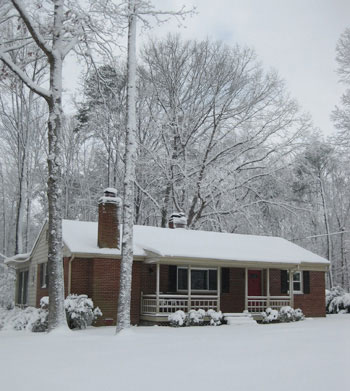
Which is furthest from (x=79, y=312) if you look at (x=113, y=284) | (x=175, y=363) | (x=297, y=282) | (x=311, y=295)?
(x=311, y=295)

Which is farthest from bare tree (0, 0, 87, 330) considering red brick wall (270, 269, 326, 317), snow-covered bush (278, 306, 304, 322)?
A: red brick wall (270, 269, 326, 317)

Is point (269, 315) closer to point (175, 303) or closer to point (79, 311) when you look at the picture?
point (175, 303)

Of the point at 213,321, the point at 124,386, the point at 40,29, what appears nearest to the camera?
the point at 124,386

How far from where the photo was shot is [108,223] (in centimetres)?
1877

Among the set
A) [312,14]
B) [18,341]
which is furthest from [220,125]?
[18,341]

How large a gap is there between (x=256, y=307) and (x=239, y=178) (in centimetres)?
1097

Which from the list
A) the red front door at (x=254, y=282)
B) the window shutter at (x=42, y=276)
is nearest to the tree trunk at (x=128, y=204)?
the window shutter at (x=42, y=276)

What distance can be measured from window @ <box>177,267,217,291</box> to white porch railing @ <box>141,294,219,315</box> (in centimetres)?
48

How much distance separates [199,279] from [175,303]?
7.69 feet

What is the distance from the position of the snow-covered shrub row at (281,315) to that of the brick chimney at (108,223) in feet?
22.1

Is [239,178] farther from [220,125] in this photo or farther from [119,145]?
[119,145]

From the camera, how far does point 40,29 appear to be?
16.2 m

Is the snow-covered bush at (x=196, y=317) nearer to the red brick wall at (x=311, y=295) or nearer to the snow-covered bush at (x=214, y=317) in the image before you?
the snow-covered bush at (x=214, y=317)

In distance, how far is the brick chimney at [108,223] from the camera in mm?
18594
